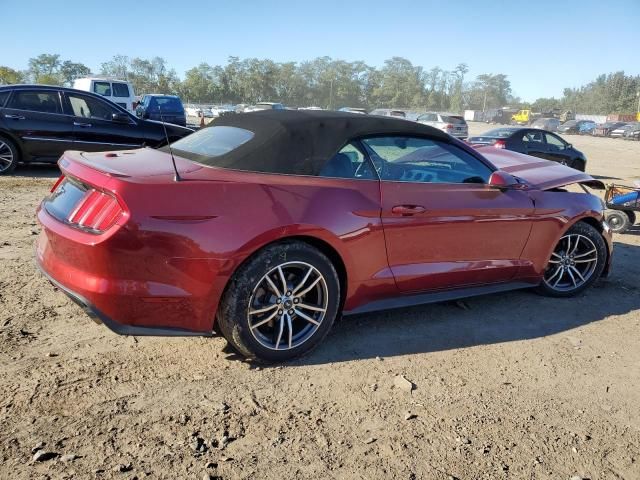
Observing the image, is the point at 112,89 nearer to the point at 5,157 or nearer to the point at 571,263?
the point at 5,157

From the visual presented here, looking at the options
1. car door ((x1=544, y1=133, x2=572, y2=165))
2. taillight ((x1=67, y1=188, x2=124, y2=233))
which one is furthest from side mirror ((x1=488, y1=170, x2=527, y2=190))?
car door ((x1=544, y1=133, x2=572, y2=165))

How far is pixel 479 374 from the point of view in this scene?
3191 mm

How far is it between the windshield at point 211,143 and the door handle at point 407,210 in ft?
3.44

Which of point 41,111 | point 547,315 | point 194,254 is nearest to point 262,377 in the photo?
point 194,254

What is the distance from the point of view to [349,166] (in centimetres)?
338

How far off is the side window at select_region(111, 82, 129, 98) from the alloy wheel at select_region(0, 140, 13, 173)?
15697mm

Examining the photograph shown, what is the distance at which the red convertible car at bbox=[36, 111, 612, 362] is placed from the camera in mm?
2672

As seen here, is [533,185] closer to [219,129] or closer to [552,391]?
[552,391]

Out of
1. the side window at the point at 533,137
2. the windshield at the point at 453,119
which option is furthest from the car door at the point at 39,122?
the windshield at the point at 453,119

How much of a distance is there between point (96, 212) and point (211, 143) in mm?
1034

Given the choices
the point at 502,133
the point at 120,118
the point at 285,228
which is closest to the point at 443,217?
the point at 285,228

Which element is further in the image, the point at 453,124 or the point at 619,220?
the point at 453,124

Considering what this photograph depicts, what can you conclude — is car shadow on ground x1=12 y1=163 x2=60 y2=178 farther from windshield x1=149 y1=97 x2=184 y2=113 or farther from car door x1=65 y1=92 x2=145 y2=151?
windshield x1=149 y1=97 x2=184 y2=113

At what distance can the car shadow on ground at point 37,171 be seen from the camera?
9327 mm
